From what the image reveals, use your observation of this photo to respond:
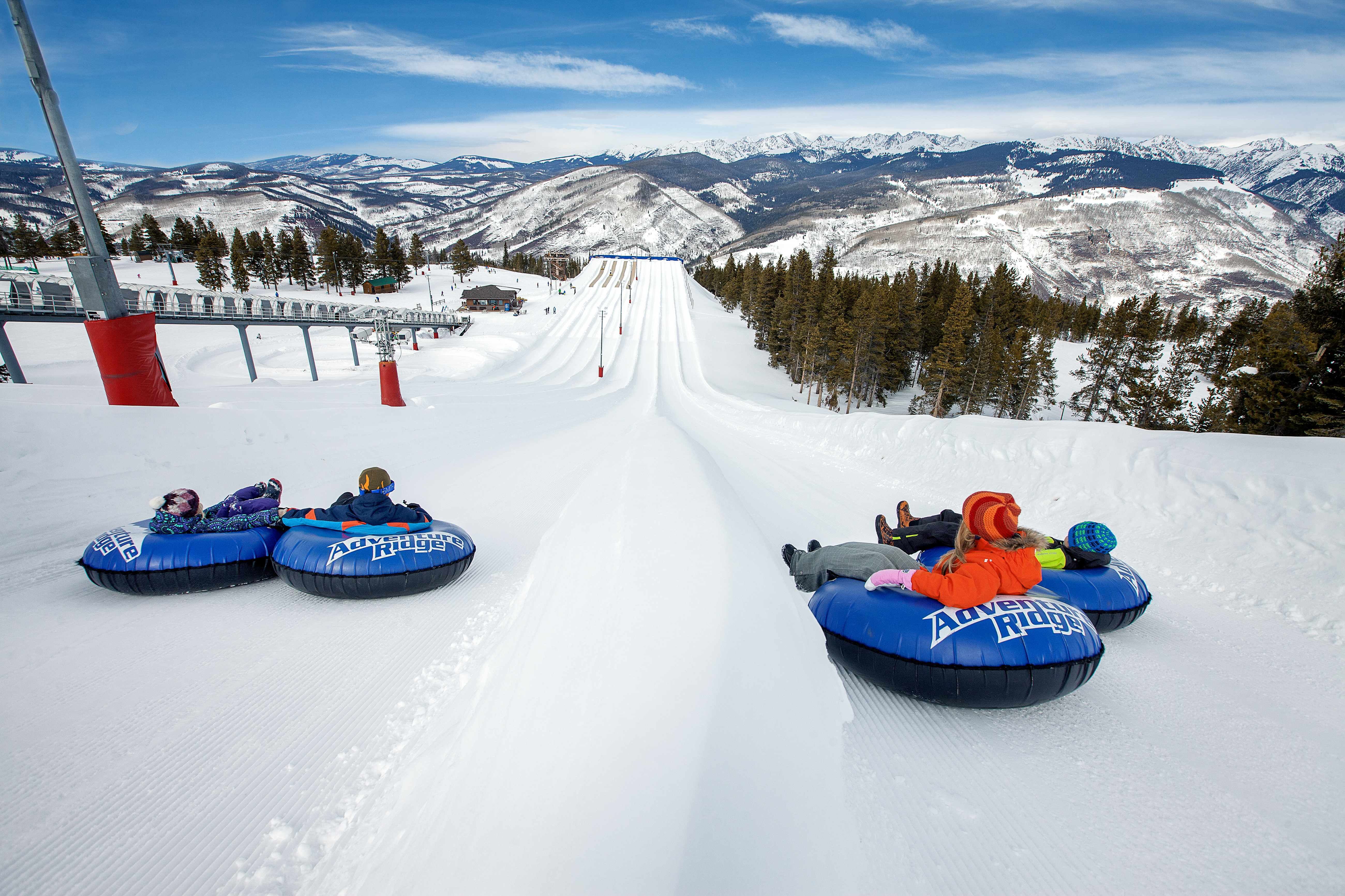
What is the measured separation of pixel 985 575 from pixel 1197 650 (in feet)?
11.3

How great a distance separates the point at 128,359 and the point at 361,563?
28.4 feet

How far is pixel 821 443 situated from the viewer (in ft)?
49.3

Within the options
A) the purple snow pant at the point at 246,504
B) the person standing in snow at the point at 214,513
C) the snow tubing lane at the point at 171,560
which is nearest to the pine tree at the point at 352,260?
the purple snow pant at the point at 246,504

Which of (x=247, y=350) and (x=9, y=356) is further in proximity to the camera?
(x=247, y=350)

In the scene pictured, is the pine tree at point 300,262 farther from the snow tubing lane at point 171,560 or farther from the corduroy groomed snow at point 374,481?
the corduroy groomed snow at point 374,481

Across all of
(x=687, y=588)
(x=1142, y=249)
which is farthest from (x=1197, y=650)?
(x=1142, y=249)

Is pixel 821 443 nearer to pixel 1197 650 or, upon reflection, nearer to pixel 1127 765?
pixel 1197 650

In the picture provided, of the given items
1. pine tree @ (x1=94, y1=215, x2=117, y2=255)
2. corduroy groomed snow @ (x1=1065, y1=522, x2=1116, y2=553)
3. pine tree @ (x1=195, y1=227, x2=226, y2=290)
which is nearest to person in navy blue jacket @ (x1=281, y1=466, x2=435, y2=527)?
pine tree @ (x1=94, y1=215, x2=117, y2=255)

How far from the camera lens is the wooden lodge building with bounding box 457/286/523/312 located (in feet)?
203

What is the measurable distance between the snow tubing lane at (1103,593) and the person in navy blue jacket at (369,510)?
615 centimetres

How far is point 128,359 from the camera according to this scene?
382 inches

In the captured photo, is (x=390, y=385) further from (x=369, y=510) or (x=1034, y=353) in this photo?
(x=1034, y=353)

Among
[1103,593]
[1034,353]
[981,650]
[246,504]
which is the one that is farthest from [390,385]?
[1034,353]

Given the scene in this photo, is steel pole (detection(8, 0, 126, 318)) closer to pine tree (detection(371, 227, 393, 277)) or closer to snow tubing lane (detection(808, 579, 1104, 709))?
snow tubing lane (detection(808, 579, 1104, 709))
